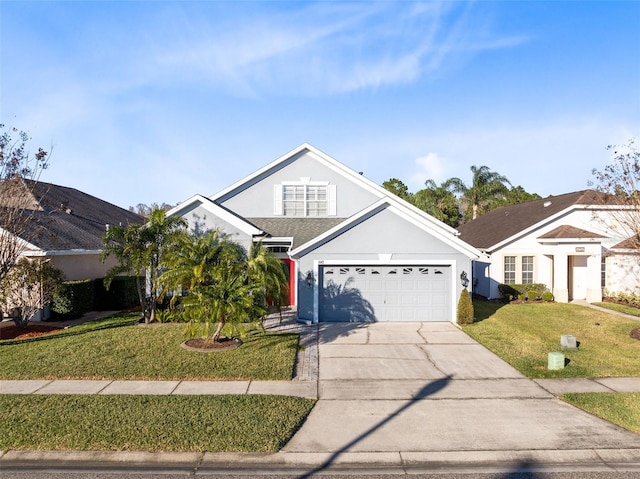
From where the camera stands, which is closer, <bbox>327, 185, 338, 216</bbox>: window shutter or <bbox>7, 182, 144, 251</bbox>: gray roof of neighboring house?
<bbox>7, 182, 144, 251</bbox>: gray roof of neighboring house

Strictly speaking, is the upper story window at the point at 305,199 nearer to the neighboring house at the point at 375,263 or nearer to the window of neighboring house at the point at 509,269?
the neighboring house at the point at 375,263

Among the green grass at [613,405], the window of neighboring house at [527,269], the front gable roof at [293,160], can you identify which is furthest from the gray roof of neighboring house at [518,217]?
the green grass at [613,405]

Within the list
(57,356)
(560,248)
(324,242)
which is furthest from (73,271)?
(560,248)

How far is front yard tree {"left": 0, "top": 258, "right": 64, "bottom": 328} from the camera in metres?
13.0

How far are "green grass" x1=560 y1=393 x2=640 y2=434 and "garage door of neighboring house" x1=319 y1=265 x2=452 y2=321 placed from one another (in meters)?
7.22

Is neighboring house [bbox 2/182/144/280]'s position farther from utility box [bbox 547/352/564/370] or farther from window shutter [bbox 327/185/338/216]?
utility box [bbox 547/352/564/370]

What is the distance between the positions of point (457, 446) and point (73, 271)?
17345 millimetres

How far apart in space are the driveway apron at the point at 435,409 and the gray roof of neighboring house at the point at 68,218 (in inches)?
435

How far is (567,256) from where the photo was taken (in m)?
19.8

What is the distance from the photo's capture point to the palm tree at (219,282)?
10.4 metres

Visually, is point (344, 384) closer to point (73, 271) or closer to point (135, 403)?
point (135, 403)

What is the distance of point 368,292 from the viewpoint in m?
15.3

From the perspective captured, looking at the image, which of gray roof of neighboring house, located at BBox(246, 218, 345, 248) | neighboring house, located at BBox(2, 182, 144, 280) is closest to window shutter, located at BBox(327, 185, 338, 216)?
gray roof of neighboring house, located at BBox(246, 218, 345, 248)

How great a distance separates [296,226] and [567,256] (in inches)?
537
